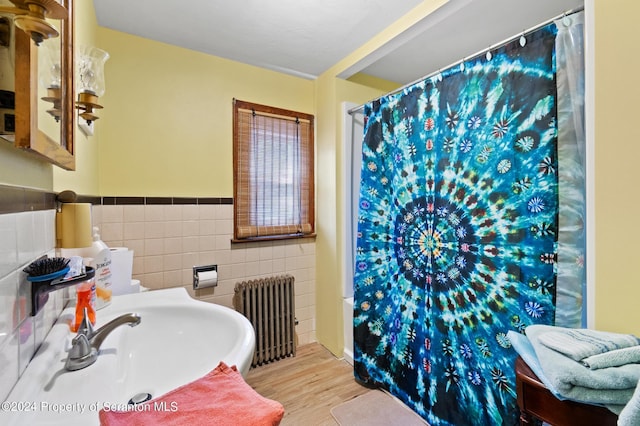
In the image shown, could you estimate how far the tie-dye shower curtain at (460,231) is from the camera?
1.17 meters

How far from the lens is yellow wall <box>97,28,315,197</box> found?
1832mm

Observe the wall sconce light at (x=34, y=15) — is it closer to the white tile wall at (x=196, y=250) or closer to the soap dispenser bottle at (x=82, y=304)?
the soap dispenser bottle at (x=82, y=304)

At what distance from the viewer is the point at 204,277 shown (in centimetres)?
205

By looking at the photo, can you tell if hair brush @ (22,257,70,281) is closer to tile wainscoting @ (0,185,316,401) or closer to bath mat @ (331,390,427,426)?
tile wainscoting @ (0,185,316,401)

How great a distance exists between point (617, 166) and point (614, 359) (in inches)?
23.5

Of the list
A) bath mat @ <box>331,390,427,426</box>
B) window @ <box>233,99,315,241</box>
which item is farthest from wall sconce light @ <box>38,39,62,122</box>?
bath mat @ <box>331,390,427,426</box>

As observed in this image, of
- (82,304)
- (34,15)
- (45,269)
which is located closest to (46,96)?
(34,15)

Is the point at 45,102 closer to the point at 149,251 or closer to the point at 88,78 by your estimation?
the point at 88,78

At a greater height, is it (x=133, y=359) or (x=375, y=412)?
(x=133, y=359)

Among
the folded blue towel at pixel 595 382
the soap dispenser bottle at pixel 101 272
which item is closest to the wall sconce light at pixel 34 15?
the soap dispenser bottle at pixel 101 272

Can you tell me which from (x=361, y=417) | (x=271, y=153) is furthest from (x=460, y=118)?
(x=361, y=417)

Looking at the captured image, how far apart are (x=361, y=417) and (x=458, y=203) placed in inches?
53.3

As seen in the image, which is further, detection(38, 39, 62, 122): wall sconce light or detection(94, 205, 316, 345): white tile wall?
detection(94, 205, 316, 345): white tile wall

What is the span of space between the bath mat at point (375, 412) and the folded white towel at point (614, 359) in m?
1.16
